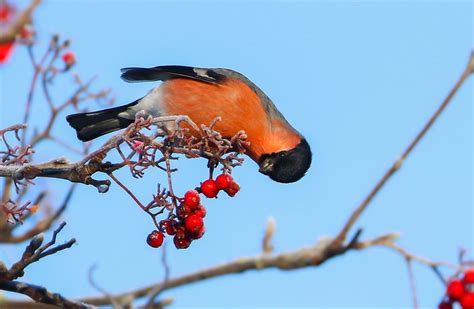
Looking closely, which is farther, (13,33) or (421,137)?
(13,33)

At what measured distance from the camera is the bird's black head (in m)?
5.07

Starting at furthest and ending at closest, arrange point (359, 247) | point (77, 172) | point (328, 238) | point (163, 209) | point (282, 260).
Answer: point (282, 260), point (328, 238), point (359, 247), point (163, 209), point (77, 172)

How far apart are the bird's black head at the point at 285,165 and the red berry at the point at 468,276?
1821 mm

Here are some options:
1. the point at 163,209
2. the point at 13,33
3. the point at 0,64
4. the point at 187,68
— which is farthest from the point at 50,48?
the point at 163,209

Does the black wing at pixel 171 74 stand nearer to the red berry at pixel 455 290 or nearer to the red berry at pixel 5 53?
the red berry at pixel 5 53

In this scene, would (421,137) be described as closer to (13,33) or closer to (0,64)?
(13,33)

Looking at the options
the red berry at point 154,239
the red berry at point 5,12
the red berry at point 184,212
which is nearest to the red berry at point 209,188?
the red berry at point 184,212

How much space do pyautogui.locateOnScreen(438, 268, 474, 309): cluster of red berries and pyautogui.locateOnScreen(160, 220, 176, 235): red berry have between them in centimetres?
134

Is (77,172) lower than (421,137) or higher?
higher

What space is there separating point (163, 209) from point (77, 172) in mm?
404

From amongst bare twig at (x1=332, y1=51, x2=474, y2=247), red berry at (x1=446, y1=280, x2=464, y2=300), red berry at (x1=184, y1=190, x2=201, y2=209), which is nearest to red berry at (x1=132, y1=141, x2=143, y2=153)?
red berry at (x1=184, y1=190, x2=201, y2=209)

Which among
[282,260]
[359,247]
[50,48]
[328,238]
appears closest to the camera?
[359,247]

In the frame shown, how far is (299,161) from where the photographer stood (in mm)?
5215

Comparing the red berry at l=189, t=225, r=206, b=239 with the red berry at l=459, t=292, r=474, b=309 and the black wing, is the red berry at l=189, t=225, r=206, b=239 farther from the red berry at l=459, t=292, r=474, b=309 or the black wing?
the black wing
